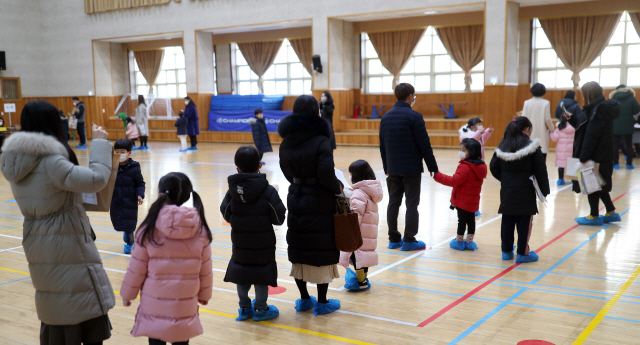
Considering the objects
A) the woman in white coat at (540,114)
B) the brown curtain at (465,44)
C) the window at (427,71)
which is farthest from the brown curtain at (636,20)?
the woman in white coat at (540,114)

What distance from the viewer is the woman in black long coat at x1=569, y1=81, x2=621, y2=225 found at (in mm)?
6082

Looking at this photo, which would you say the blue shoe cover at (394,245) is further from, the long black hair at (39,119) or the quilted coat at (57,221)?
the long black hair at (39,119)

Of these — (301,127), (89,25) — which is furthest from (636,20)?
(89,25)

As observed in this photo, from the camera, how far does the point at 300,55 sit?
67.7 feet

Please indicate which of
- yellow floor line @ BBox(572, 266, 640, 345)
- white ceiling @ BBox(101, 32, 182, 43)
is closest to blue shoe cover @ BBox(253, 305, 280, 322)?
yellow floor line @ BBox(572, 266, 640, 345)

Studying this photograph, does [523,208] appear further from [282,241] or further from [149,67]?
[149,67]

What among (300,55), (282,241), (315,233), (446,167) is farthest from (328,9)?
(315,233)

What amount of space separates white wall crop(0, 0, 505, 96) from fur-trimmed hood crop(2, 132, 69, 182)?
15.2 meters

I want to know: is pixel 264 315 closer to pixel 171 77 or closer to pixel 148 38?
pixel 148 38

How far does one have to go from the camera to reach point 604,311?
12.4 ft

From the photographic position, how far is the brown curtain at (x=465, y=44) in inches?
688

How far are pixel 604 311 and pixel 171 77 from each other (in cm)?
2210

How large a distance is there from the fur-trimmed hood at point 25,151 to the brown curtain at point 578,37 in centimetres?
1633

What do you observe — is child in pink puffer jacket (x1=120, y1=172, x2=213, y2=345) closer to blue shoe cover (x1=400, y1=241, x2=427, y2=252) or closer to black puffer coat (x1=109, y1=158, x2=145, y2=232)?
black puffer coat (x1=109, y1=158, x2=145, y2=232)
